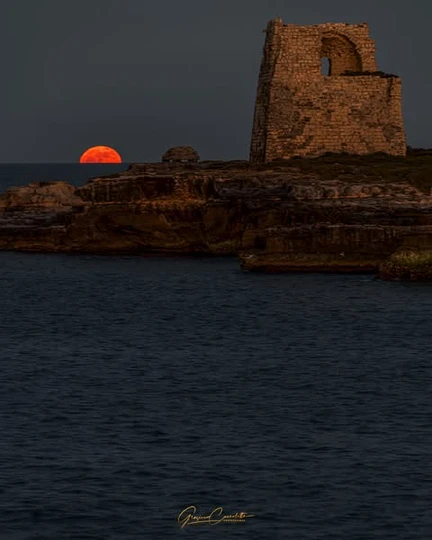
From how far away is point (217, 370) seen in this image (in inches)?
1613

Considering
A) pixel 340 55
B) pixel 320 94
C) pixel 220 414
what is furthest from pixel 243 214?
pixel 220 414

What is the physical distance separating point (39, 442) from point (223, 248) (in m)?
48.2

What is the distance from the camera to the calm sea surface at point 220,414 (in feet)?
83.6

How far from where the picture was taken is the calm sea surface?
2548 cm

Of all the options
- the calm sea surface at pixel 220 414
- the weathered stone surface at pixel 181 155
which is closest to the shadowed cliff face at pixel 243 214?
the calm sea surface at pixel 220 414

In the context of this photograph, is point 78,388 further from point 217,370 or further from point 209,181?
point 209,181

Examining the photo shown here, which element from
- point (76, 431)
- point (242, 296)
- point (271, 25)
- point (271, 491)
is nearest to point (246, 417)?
point (76, 431)

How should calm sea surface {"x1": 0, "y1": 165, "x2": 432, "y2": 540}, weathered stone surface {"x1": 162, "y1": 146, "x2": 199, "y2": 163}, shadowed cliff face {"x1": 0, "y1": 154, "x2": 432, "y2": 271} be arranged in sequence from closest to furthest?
1. calm sea surface {"x1": 0, "y1": 165, "x2": 432, "y2": 540}
2. shadowed cliff face {"x1": 0, "y1": 154, "x2": 432, "y2": 271}
3. weathered stone surface {"x1": 162, "y1": 146, "x2": 199, "y2": 163}
